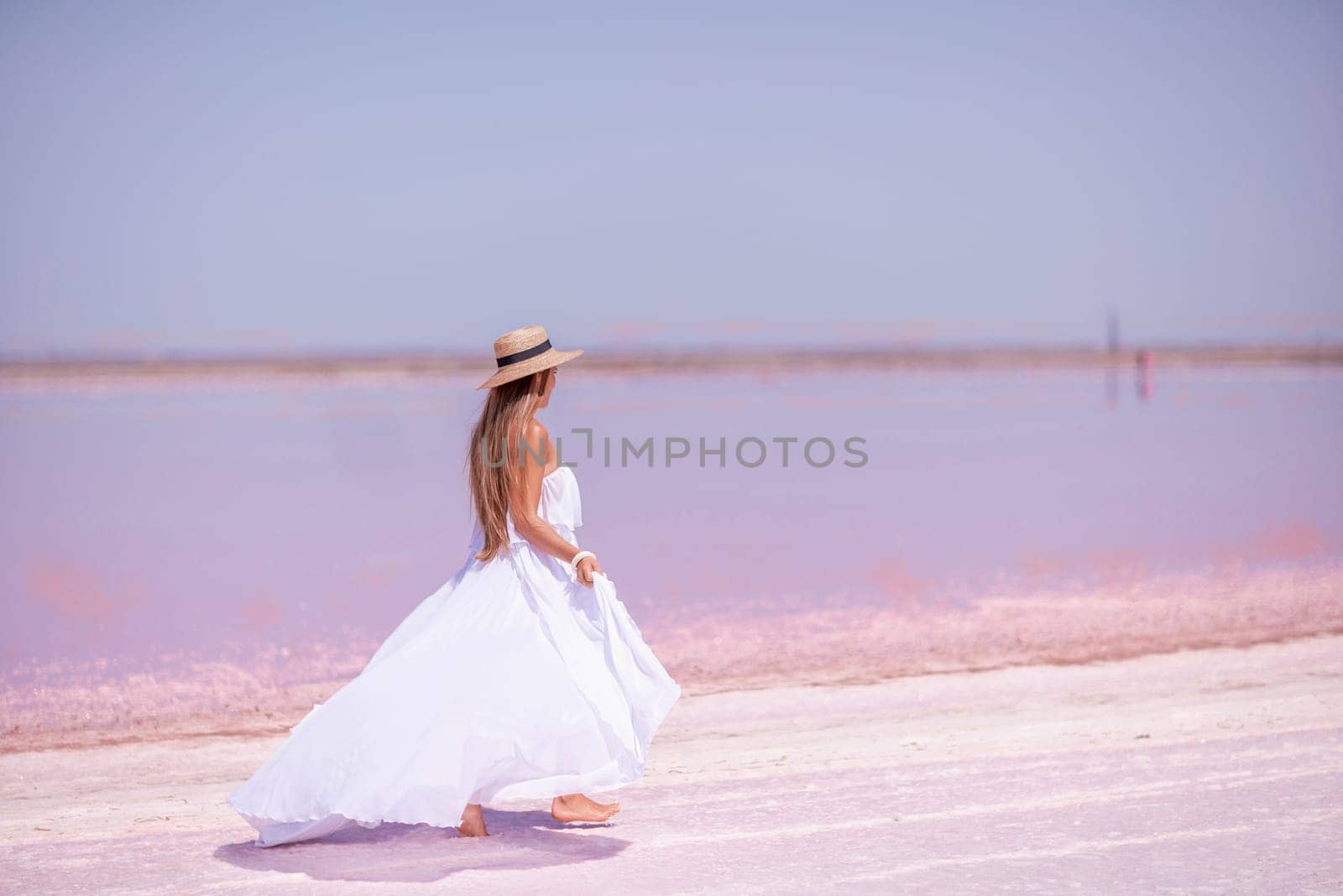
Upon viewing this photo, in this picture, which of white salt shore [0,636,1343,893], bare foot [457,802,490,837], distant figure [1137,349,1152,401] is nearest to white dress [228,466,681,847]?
white salt shore [0,636,1343,893]

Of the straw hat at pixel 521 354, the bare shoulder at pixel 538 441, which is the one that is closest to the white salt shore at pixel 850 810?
the bare shoulder at pixel 538 441

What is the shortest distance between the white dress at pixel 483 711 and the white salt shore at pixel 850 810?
11.0 inches

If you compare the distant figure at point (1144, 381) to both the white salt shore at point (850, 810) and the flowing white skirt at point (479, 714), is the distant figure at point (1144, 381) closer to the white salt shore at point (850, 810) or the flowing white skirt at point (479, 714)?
the white salt shore at point (850, 810)

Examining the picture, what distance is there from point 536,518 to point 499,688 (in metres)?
0.56

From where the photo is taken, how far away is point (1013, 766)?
5.59m

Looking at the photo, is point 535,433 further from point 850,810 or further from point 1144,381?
point 1144,381

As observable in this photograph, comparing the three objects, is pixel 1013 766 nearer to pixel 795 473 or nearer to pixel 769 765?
pixel 769 765

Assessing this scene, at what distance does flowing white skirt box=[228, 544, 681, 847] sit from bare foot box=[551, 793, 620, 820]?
1.61ft

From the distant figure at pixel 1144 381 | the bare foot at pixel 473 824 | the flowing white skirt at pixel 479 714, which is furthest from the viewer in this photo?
the distant figure at pixel 1144 381

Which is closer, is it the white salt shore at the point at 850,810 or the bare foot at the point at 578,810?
the white salt shore at the point at 850,810

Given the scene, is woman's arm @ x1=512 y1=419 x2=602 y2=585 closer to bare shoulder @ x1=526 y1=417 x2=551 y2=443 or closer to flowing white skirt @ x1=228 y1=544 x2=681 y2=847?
bare shoulder @ x1=526 y1=417 x2=551 y2=443

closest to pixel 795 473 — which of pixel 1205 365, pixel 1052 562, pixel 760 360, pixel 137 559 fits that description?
pixel 1052 562

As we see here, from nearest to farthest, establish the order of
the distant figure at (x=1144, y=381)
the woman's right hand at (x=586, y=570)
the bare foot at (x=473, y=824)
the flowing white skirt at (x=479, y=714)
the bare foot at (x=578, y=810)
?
the flowing white skirt at (x=479, y=714), the woman's right hand at (x=586, y=570), the bare foot at (x=473, y=824), the bare foot at (x=578, y=810), the distant figure at (x=1144, y=381)

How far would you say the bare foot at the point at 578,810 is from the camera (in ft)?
16.1
